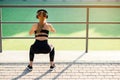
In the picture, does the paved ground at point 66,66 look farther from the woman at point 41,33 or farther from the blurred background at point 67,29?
the blurred background at point 67,29

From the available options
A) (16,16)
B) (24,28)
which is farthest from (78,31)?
(16,16)

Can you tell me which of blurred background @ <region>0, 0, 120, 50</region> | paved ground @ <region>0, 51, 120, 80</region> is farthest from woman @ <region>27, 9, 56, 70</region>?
blurred background @ <region>0, 0, 120, 50</region>

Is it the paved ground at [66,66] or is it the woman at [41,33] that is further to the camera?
the woman at [41,33]

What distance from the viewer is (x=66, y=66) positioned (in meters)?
6.10

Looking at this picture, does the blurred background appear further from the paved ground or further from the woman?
the woman

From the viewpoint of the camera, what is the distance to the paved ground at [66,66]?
18.3ft

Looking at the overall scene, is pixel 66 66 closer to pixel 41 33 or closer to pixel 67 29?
pixel 41 33

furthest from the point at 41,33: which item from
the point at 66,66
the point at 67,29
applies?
the point at 67,29

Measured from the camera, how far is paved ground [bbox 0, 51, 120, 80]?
559 centimetres

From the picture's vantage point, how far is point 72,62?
630 cm

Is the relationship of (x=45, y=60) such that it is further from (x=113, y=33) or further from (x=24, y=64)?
(x=113, y=33)

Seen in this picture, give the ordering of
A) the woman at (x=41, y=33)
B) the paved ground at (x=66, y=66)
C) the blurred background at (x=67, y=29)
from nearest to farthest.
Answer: the paved ground at (x=66, y=66), the woman at (x=41, y=33), the blurred background at (x=67, y=29)

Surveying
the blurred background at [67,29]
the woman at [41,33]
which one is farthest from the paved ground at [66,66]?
the blurred background at [67,29]

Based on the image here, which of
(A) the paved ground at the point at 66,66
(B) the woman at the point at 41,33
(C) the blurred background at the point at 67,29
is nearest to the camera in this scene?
(A) the paved ground at the point at 66,66
